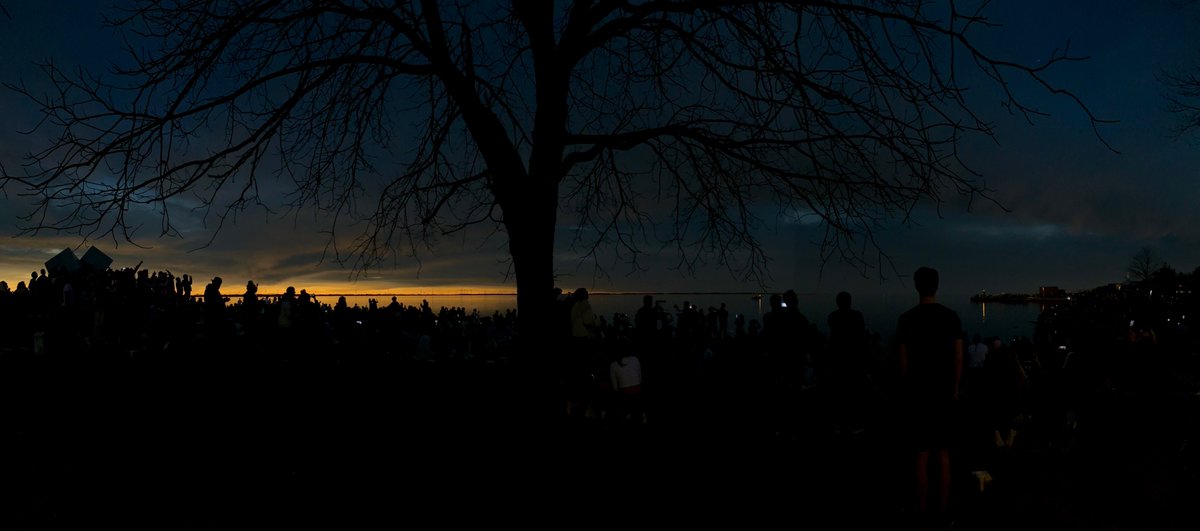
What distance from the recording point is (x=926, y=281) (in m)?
4.91

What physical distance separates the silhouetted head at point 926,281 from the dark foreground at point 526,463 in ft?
3.85

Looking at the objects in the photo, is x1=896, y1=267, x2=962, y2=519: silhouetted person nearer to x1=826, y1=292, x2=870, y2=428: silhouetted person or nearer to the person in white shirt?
x1=826, y1=292, x2=870, y2=428: silhouetted person

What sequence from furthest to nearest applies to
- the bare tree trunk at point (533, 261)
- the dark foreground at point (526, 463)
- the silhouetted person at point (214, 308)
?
the silhouetted person at point (214, 308), the dark foreground at point (526, 463), the bare tree trunk at point (533, 261)

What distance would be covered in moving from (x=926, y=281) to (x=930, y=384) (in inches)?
29.5

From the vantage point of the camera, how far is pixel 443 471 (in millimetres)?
5988

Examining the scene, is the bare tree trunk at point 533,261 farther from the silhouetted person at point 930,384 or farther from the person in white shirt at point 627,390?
the person in white shirt at point 627,390

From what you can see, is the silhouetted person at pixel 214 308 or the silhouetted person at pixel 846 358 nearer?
the silhouetted person at pixel 846 358

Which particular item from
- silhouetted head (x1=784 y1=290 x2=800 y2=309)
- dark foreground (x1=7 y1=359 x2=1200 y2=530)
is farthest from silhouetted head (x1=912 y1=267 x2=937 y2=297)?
silhouetted head (x1=784 y1=290 x2=800 y2=309)

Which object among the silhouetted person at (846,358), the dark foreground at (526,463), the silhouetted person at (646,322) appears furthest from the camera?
the silhouetted person at (646,322)

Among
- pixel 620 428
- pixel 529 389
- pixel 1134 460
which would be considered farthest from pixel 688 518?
pixel 1134 460

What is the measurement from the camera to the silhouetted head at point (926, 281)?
4.91 m

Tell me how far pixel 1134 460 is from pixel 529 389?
21.6 ft

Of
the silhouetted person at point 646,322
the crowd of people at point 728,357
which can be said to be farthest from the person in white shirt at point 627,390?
the silhouetted person at point 646,322

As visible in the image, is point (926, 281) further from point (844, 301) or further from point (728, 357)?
point (728, 357)
